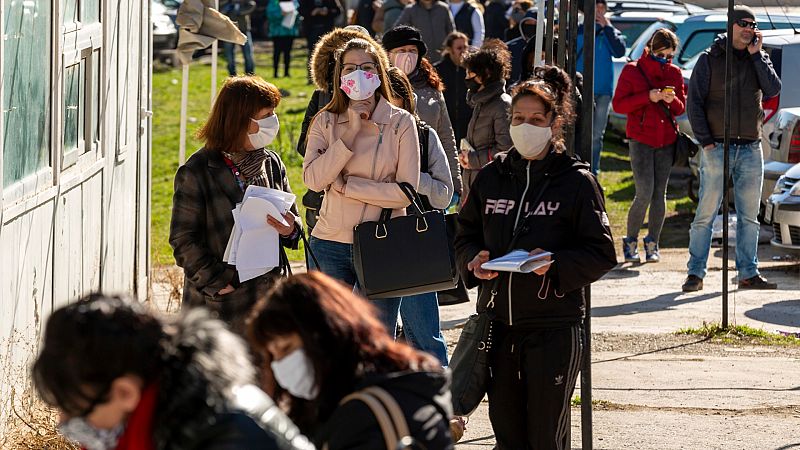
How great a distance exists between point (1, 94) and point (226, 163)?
1.02 meters

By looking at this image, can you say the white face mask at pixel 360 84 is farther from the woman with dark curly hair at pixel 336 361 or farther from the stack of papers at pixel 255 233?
the woman with dark curly hair at pixel 336 361

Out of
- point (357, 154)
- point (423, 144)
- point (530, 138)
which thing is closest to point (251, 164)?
point (357, 154)

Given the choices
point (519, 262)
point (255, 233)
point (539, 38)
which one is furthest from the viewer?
point (539, 38)

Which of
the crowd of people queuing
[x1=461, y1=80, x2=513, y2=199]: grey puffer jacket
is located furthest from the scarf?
[x1=461, y1=80, x2=513, y2=199]: grey puffer jacket

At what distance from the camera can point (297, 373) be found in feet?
10.4

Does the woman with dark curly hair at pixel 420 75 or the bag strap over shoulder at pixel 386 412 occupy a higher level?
the woman with dark curly hair at pixel 420 75

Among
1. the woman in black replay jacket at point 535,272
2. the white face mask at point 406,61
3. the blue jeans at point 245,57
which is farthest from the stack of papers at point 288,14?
the woman in black replay jacket at point 535,272

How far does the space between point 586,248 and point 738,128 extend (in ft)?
18.6

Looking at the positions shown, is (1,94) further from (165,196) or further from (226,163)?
(165,196)

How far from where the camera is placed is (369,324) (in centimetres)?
321

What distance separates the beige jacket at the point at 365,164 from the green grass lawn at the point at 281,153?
285 cm

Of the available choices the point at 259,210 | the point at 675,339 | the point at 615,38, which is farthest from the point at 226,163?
the point at 615,38

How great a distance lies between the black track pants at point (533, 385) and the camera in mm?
5309

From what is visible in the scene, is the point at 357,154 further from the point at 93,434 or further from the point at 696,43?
the point at 696,43
